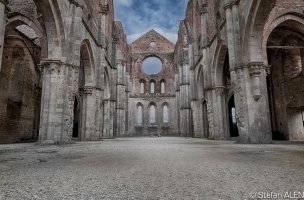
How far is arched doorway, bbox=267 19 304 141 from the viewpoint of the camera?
51.3 feet

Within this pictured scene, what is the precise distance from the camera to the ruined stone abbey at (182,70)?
1010cm

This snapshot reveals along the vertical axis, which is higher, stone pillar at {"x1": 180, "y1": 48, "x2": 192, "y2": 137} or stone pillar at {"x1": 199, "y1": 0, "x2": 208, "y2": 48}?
stone pillar at {"x1": 199, "y1": 0, "x2": 208, "y2": 48}

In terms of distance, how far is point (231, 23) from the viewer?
1136 cm

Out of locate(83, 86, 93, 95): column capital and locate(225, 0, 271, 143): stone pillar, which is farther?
locate(83, 86, 93, 95): column capital

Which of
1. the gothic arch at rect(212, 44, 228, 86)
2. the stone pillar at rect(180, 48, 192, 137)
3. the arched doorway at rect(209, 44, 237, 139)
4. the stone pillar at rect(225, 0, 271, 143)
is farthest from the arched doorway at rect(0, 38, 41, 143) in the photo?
the stone pillar at rect(180, 48, 192, 137)

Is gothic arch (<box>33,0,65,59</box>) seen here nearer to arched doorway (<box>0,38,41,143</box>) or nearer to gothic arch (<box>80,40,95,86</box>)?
gothic arch (<box>80,40,95,86</box>)

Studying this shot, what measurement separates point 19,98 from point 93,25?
26.5 feet

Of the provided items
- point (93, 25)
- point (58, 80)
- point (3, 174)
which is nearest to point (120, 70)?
point (93, 25)

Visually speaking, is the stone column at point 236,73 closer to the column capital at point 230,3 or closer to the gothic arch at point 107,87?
the column capital at point 230,3

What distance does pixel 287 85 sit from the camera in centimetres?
1652

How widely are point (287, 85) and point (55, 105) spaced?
16.4 metres

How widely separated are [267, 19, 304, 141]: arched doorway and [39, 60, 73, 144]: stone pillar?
14.4 metres

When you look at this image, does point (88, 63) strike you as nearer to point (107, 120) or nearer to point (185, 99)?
point (107, 120)

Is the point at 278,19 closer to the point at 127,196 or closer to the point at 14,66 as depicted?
the point at 127,196
